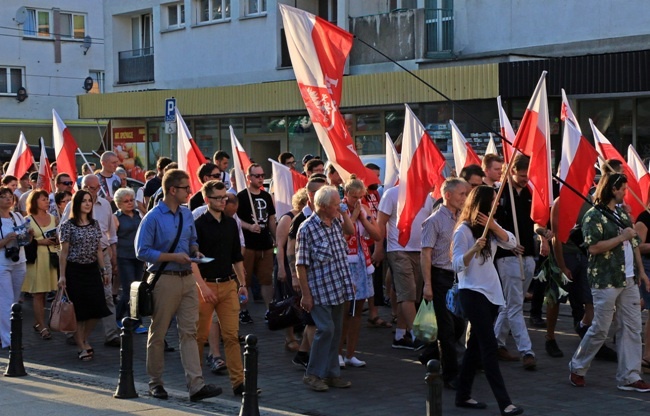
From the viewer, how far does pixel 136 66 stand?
121ft

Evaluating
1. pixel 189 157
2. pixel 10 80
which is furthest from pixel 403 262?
pixel 10 80

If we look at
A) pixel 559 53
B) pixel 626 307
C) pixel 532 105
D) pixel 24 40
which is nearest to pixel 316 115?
pixel 532 105

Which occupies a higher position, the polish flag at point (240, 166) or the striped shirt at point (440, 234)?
the polish flag at point (240, 166)

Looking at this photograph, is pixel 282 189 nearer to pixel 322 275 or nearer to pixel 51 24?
pixel 322 275

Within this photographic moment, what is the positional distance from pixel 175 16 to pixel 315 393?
27153mm

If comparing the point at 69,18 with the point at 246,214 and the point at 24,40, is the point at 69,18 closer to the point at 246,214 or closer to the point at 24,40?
the point at 24,40

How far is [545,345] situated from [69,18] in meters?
44.3

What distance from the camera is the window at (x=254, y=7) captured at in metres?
31.3

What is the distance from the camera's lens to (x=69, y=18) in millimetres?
51750

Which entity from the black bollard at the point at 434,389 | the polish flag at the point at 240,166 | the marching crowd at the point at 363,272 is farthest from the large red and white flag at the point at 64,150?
the black bollard at the point at 434,389

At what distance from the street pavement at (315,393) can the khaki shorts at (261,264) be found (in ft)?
4.64

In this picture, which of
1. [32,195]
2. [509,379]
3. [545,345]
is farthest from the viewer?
[32,195]

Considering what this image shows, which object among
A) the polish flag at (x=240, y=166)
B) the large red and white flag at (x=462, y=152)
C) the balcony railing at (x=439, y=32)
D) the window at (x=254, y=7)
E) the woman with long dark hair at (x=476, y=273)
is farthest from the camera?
the window at (x=254, y=7)

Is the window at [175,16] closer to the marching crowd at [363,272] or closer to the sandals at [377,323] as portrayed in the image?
the marching crowd at [363,272]
